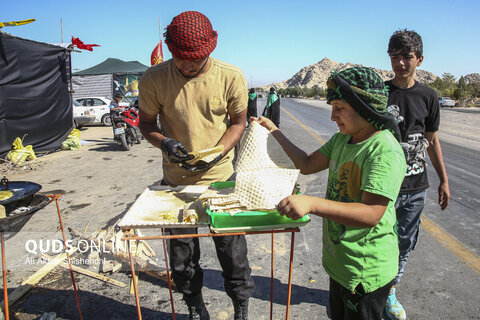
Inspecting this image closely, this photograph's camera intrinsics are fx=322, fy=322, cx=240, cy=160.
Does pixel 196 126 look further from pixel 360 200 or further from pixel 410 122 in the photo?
pixel 410 122

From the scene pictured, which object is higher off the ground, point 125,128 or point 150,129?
point 150,129

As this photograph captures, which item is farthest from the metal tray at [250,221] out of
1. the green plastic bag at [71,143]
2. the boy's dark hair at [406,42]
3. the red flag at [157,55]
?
the red flag at [157,55]

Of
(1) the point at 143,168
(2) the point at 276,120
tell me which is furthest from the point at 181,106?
(2) the point at 276,120

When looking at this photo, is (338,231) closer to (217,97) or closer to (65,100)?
(217,97)

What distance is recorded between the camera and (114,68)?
2278cm

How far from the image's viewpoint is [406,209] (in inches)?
93.3

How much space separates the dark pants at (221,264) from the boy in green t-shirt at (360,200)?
27.6 inches

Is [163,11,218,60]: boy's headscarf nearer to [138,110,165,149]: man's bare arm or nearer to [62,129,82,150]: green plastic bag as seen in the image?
[138,110,165,149]: man's bare arm

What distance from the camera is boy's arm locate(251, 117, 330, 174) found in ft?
→ 6.45

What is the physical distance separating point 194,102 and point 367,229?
1.32 meters

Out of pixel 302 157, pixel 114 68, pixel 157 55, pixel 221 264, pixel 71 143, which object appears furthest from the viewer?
pixel 114 68

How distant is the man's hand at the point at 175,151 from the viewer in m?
2.05

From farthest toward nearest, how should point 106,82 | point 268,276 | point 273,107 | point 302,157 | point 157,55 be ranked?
point 106,82
point 157,55
point 273,107
point 268,276
point 302,157

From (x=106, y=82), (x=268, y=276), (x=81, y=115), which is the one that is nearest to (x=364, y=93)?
(x=268, y=276)
